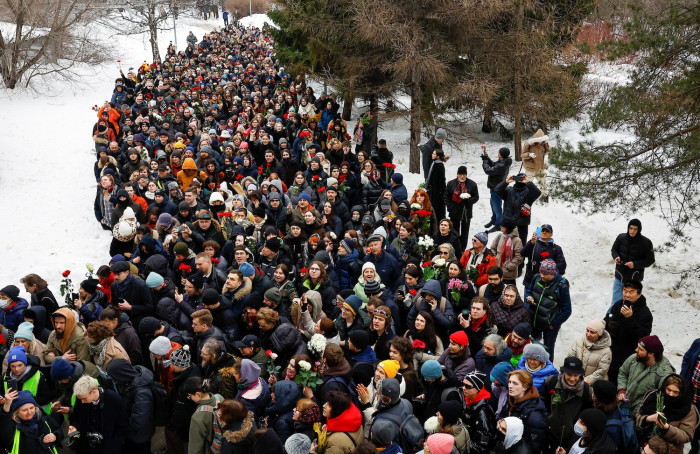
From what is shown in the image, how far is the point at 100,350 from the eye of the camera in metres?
6.14

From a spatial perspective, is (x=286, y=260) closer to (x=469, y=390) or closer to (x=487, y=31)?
(x=469, y=390)

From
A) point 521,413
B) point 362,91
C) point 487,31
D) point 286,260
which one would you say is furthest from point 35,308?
point 487,31

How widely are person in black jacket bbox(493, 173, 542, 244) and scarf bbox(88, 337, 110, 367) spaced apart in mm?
6529

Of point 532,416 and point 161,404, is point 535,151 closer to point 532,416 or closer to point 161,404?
point 532,416

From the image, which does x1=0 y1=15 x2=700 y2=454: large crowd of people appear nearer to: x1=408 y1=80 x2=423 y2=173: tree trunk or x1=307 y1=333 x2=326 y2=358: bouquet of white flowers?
x1=307 y1=333 x2=326 y2=358: bouquet of white flowers

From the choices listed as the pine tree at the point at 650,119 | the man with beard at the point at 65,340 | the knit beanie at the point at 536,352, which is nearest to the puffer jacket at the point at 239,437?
the man with beard at the point at 65,340

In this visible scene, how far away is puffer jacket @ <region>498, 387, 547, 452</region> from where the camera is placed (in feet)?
16.9

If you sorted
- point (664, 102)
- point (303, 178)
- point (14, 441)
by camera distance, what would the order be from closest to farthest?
point (14, 441), point (664, 102), point (303, 178)

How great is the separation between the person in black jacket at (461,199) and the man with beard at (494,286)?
3.36m

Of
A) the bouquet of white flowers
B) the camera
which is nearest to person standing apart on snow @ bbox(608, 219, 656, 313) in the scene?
the bouquet of white flowers

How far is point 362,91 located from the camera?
16266mm

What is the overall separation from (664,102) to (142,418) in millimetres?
7949

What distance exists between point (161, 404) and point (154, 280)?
1943mm

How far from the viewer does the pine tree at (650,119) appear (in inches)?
312
